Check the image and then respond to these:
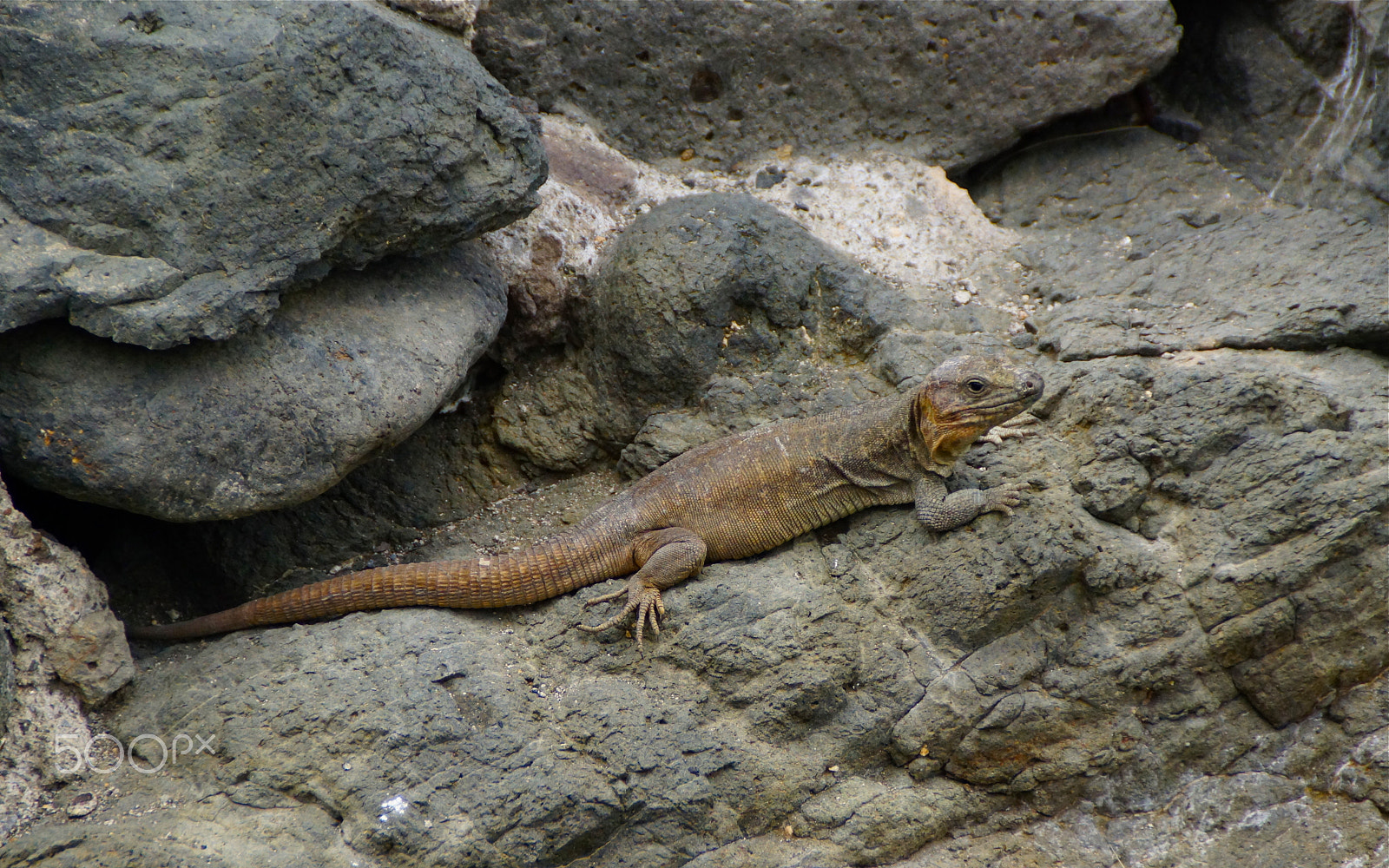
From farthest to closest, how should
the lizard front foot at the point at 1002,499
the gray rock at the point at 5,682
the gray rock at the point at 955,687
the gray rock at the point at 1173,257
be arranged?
the gray rock at the point at 1173,257, the lizard front foot at the point at 1002,499, the gray rock at the point at 955,687, the gray rock at the point at 5,682

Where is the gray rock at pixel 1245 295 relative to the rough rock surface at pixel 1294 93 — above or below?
below

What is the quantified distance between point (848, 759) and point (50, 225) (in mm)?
4776

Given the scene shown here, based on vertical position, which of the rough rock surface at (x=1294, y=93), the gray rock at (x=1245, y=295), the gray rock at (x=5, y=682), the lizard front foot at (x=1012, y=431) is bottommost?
the gray rock at (x=5, y=682)

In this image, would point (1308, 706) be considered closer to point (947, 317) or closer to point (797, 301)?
point (947, 317)

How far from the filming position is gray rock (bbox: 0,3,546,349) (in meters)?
4.72

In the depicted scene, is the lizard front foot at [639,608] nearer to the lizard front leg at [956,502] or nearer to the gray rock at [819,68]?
the lizard front leg at [956,502]

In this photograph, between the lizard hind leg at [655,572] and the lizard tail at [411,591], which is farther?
the lizard tail at [411,591]

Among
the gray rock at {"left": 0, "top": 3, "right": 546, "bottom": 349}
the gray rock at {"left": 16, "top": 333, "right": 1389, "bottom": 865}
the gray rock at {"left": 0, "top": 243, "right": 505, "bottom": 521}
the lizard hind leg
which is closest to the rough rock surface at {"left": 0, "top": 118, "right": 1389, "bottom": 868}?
the gray rock at {"left": 16, "top": 333, "right": 1389, "bottom": 865}

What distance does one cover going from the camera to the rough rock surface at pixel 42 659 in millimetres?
4746

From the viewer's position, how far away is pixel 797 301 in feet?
22.9

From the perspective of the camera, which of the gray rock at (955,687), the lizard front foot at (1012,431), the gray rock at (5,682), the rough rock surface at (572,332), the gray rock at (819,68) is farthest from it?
the gray rock at (819,68)

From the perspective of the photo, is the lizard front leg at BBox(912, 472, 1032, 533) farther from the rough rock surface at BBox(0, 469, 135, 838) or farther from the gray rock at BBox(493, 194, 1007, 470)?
the rough rock surface at BBox(0, 469, 135, 838)

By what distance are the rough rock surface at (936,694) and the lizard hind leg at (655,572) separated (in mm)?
117

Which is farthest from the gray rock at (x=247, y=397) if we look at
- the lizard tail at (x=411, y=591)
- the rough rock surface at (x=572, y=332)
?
the rough rock surface at (x=572, y=332)
